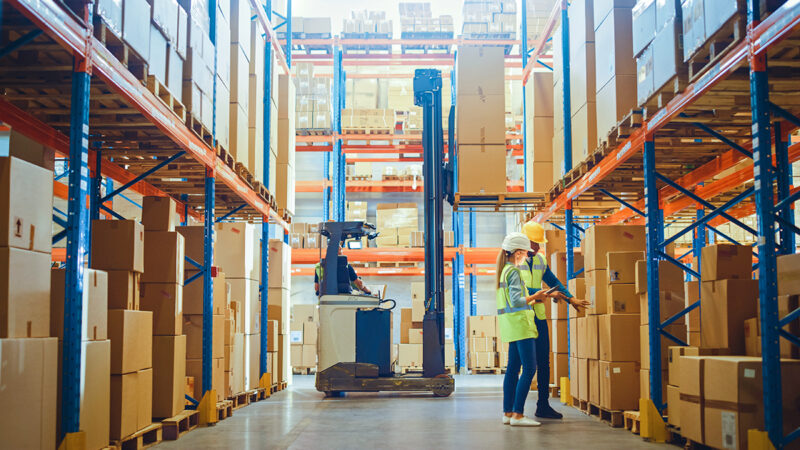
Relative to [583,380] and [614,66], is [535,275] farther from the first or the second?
[614,66]

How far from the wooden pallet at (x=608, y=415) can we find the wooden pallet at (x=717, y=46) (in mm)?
3098

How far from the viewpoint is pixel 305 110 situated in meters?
17.0

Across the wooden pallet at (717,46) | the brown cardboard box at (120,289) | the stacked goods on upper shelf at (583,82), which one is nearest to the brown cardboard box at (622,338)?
the stacked goods on upper shelf at (583,82)

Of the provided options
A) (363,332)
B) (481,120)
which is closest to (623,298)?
(363,332)

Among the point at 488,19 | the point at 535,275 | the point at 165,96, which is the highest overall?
the point at 488,19

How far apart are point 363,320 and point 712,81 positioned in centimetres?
548

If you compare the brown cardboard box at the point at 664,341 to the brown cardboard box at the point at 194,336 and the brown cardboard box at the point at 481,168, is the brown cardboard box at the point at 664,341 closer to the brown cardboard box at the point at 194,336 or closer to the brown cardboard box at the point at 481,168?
the brown cardboard box at the point at 194,336

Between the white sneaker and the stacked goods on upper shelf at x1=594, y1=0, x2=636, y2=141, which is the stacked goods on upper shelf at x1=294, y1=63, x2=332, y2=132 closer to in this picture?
the stacked goods on upper shelf at x1=594, y1=0, x2=636, y2=141

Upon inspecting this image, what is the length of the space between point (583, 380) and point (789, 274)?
3.48 meters

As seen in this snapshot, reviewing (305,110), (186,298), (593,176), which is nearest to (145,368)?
(186,298)

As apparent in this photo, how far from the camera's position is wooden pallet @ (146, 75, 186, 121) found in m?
5.87

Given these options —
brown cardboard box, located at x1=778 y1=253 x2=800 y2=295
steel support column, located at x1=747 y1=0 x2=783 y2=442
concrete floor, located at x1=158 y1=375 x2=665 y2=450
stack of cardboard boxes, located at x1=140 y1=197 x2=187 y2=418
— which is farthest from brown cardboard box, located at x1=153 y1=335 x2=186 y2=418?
brown cardboard box, located at x1=778 y1=253 x2=800 y2=295

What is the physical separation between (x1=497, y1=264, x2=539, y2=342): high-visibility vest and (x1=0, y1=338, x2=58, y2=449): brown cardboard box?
341cm

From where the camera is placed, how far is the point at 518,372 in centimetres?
647
